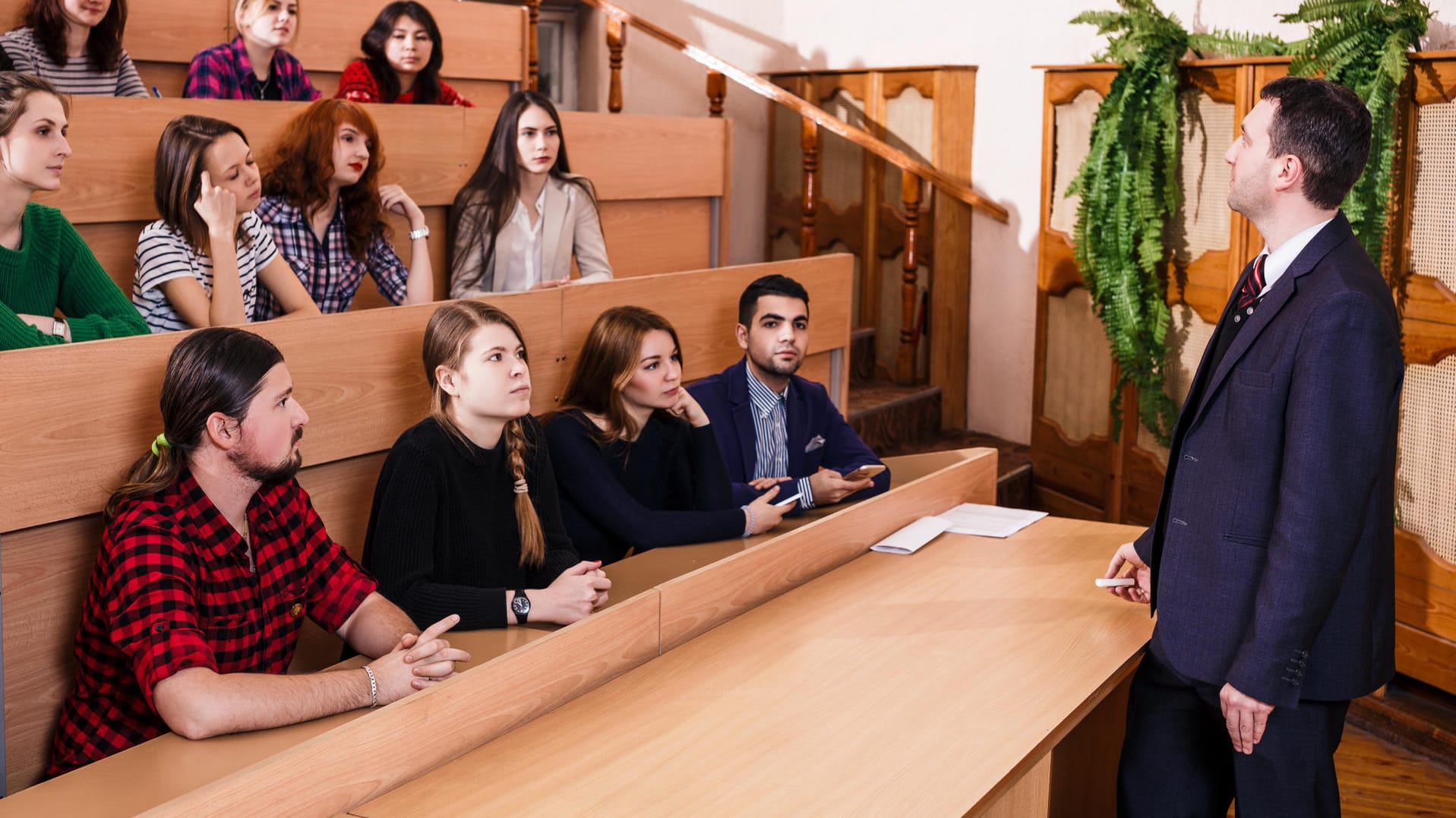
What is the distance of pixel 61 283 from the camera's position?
2.10 meters

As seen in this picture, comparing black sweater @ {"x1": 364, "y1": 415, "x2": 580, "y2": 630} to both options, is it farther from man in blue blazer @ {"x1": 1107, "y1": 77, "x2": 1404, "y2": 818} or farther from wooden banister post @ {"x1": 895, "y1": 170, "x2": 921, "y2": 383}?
wooden banister post @ {"x1": 895, "y1": 170, "x2": 921, "y2": 383}

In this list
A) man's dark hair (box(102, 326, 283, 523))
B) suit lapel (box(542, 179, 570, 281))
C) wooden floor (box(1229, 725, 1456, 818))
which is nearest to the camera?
man's dark hair (box(102, 326, 283, 523))

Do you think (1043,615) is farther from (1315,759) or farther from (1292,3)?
(1292,3)

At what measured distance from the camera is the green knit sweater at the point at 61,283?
2010 mm

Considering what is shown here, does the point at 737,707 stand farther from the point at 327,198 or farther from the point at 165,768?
the point at 327,198

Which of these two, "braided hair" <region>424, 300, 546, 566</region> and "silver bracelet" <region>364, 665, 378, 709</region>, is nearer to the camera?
"silver bracelet" <region>364, 665, 378, 709</region>

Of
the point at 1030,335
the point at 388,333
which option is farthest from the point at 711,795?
the point at 1030,335

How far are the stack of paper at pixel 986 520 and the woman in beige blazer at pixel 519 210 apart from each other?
103 centimetres

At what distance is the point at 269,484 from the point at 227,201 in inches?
31.6

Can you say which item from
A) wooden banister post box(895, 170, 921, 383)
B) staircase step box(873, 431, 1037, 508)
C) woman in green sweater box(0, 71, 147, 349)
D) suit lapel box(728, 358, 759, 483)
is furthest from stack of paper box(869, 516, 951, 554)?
wooden banister post box(895, 170, 921, 383)

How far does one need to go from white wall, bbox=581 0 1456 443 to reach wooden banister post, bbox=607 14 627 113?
7.1 inches

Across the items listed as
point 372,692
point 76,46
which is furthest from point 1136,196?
point 372,692

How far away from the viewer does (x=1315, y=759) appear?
1.75 meters

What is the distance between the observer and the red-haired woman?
110 inches
